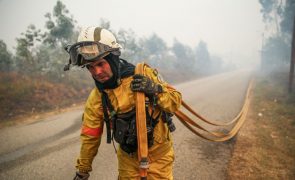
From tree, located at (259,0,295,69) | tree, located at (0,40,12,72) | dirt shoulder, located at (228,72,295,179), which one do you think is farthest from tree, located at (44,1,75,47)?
tree, located at (259,0,295,69)

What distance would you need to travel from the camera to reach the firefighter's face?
7.75ft

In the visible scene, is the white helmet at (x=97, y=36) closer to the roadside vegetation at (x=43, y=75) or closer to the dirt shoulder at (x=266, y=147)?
the dirt shoulder at (x=266, y=147)

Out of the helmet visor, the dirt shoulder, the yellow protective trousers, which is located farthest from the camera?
the dirt shoulder

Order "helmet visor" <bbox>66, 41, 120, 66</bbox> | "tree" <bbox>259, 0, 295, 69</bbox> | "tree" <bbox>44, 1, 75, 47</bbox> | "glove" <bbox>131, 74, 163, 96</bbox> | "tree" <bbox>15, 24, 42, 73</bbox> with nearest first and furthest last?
"glove" <bbox>131, 74, 163, 96</bbox>
"helmet visor" <bbox>66, 41, 120, 66</bbox>
"tree" <bbox>15, 24, 42, 73</bbox>
"tree" <bbox>44, 1, 75, 47</bbox>
"tree" <bbox>259, 0, 295, 69</bbox>

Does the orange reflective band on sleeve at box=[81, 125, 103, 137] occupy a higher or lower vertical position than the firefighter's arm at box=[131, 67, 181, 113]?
lower

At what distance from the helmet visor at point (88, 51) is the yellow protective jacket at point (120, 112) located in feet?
1.06

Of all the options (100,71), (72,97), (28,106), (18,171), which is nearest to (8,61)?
(72,97)

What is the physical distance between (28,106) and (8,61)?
439 inches

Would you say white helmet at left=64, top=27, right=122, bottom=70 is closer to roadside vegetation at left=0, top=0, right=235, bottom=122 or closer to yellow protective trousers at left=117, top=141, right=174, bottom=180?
yellow protective trousers at left=117, top=141, right=174, bottom=180

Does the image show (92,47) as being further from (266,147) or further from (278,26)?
(278,26)

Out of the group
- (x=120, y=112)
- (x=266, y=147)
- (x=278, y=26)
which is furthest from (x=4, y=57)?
(x=278, y=26)

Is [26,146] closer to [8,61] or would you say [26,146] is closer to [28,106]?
[28,106]

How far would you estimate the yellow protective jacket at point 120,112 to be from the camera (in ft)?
7.91

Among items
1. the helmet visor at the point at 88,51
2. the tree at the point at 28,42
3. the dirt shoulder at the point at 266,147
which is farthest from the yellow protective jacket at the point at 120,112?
the tree at the point at 28,42
